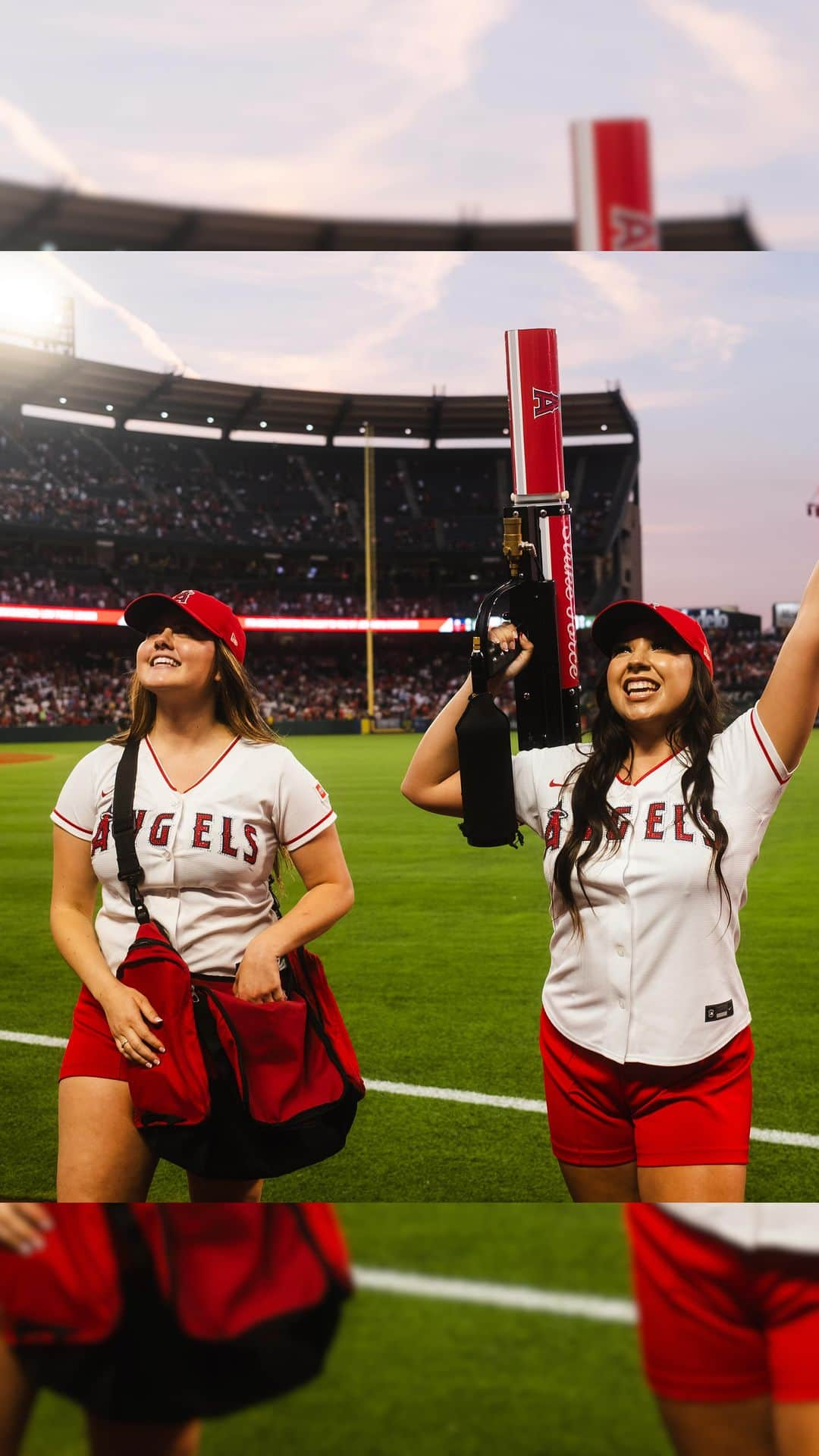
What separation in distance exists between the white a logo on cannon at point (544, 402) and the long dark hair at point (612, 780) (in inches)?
21.6

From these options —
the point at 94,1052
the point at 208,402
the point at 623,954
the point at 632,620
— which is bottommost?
the point at 94,1052

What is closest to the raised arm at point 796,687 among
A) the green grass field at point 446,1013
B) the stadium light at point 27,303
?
the stadium light at point 27,303

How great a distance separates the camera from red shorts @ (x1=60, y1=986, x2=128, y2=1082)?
1964 millimetres

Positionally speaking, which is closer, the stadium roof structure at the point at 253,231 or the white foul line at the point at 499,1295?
the white foul line at the point at 499,1295

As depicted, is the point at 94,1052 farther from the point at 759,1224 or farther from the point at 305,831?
the point at 759,1224

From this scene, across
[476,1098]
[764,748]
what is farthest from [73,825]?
[476,1098]

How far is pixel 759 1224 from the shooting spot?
0.85 meters

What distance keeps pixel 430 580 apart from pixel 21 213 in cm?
3647

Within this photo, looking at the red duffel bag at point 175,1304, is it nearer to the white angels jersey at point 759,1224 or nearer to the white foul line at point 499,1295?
the white foul line at point 499,1295

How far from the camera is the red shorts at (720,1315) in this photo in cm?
74

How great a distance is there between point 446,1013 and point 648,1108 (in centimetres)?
314

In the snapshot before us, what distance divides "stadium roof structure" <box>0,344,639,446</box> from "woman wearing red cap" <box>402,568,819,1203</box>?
84.4 feet

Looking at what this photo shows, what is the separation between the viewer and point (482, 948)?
6.27 meters

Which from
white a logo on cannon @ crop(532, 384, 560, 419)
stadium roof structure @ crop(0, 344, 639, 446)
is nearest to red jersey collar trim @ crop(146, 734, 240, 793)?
white a logo on cannon @ crop(532, 384, 560, 419)
